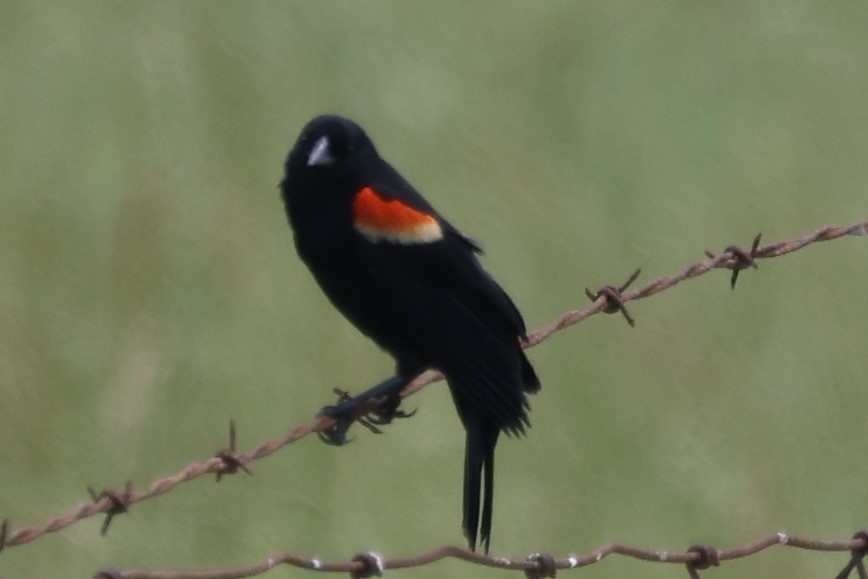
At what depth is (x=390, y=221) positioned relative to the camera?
12.5 ft

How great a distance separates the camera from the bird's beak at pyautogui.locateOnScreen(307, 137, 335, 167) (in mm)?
3922

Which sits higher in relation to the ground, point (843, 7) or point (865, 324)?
point (843, 7)

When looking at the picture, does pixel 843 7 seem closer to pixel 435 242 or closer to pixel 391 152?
pixel 391 152

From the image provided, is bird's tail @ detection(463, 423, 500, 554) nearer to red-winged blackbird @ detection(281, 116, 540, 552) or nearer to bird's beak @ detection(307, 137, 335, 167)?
red-winged blackbird @ detection(281, 116, 540, 552)

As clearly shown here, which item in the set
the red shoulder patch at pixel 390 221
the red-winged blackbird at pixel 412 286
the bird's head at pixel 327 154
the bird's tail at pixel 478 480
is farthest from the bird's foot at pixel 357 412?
the bird's head at pixel 327 154

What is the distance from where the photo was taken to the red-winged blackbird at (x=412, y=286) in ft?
12.2

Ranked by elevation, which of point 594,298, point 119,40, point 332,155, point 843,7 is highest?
point 843,7

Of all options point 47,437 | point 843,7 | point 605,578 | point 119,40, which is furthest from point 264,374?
point 843,7

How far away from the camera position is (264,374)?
6.61 meters

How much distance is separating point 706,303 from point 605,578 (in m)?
1.28

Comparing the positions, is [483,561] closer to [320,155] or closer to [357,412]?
[357,412]

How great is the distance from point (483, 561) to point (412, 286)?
3.01ft

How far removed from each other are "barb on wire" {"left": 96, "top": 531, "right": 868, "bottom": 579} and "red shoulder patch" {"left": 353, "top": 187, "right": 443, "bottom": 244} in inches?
30.5

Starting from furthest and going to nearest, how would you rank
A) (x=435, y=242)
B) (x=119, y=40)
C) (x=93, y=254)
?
(x=119, y=40) < (x=93, y=254) < (x=435, y=242)
